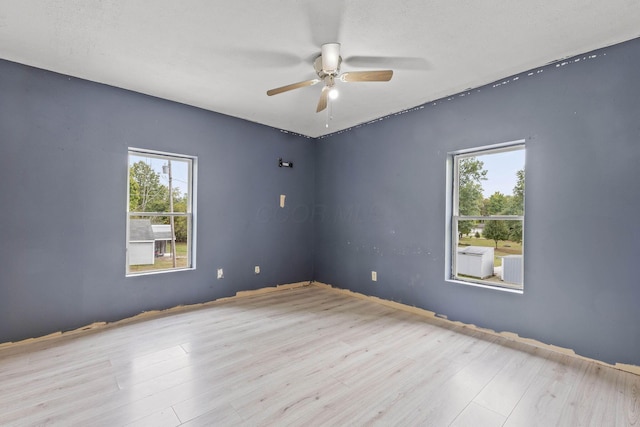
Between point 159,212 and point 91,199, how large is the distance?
0.69 m

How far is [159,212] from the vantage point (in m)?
3.55

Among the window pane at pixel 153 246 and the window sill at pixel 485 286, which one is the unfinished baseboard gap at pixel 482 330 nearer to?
the window sill at pixel 485 286

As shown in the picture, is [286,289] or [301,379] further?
[286,289]

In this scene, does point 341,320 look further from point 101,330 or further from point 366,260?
point 101,330

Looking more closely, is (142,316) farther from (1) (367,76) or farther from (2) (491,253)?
(2) (491,253)

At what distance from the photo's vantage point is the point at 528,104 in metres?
2.73

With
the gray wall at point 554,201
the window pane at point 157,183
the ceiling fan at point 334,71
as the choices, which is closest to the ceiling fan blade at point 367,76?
the ceiling fan at point 334,71

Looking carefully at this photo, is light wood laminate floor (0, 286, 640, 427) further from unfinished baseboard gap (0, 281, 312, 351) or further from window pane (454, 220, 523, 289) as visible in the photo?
window pane (454, 220, 523, 289)

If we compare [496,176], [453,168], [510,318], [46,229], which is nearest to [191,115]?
[46,229]

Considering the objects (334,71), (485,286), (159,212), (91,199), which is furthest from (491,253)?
(91,199)

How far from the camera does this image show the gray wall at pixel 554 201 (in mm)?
2256

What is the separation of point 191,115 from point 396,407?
3.81m

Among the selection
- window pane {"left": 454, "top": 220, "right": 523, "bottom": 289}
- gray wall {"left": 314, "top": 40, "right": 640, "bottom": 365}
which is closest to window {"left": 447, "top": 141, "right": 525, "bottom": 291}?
window pane {"left": 454, "top": 220, "right": 523, "bottom": 289}

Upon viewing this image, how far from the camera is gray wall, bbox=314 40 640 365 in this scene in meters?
2.26
